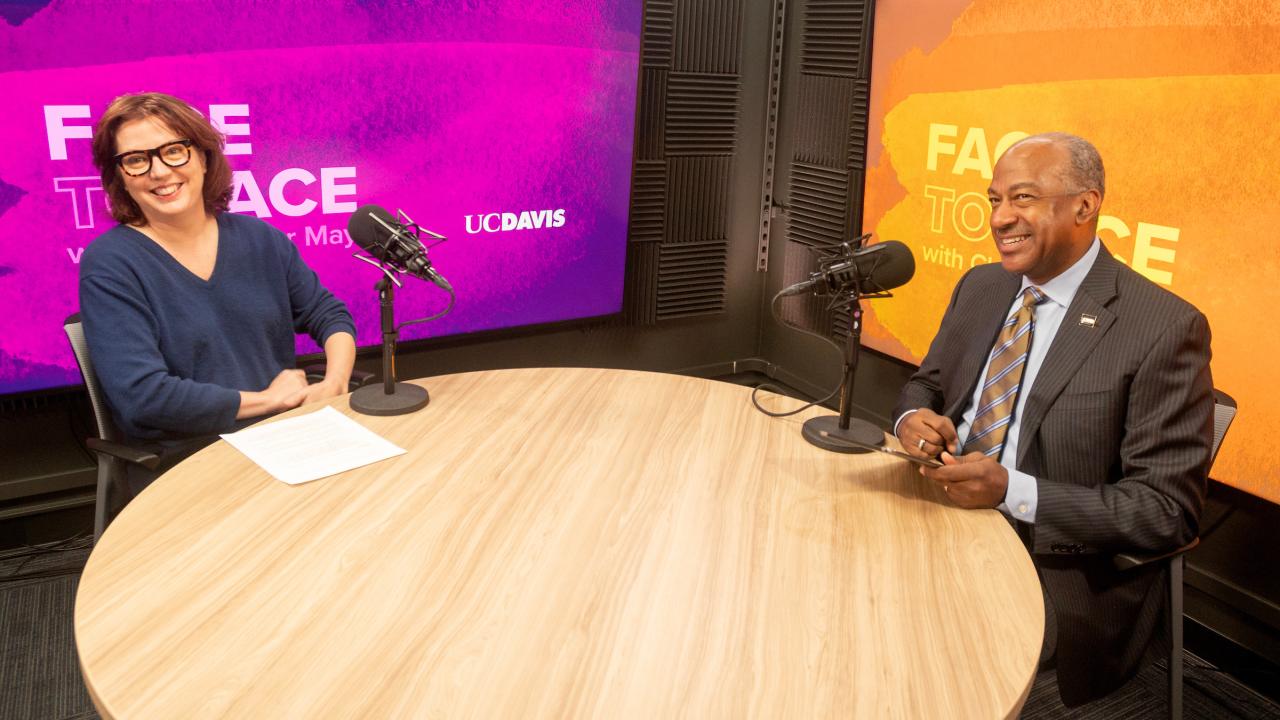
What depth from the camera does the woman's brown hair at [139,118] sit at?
2.35 metres

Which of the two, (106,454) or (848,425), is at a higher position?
(848,425)

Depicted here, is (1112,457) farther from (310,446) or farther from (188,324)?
(188,324)

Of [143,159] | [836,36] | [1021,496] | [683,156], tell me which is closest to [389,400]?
[143,159]

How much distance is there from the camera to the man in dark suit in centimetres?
184

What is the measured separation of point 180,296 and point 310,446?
0.72 metres

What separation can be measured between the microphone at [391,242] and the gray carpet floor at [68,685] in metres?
1.46

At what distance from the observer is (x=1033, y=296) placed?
2.13m

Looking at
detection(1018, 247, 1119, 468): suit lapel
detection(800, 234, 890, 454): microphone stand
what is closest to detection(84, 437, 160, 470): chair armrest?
detection(800, 234, 890, 454): microphone stand

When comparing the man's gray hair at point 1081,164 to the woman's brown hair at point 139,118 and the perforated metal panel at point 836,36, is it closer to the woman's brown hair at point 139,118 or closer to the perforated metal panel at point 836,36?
the perforated metal panel at point 836,36

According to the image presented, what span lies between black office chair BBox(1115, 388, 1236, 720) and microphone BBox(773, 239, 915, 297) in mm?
701

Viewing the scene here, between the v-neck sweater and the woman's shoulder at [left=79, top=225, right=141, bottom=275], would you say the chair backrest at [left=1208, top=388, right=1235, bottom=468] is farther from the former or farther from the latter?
the woman's shoulder at [left=79, top=225, right=141, bottom=275]

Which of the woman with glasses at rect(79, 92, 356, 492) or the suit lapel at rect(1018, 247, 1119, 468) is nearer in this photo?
the suit lapel at rect(1018, 247, 1119, 468)

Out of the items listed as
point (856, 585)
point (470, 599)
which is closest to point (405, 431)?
point (470, 599)

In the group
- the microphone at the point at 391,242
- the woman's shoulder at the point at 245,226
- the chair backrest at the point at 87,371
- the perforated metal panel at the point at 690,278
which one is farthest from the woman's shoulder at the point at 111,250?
the perforated metal panel at the point at 690,278
